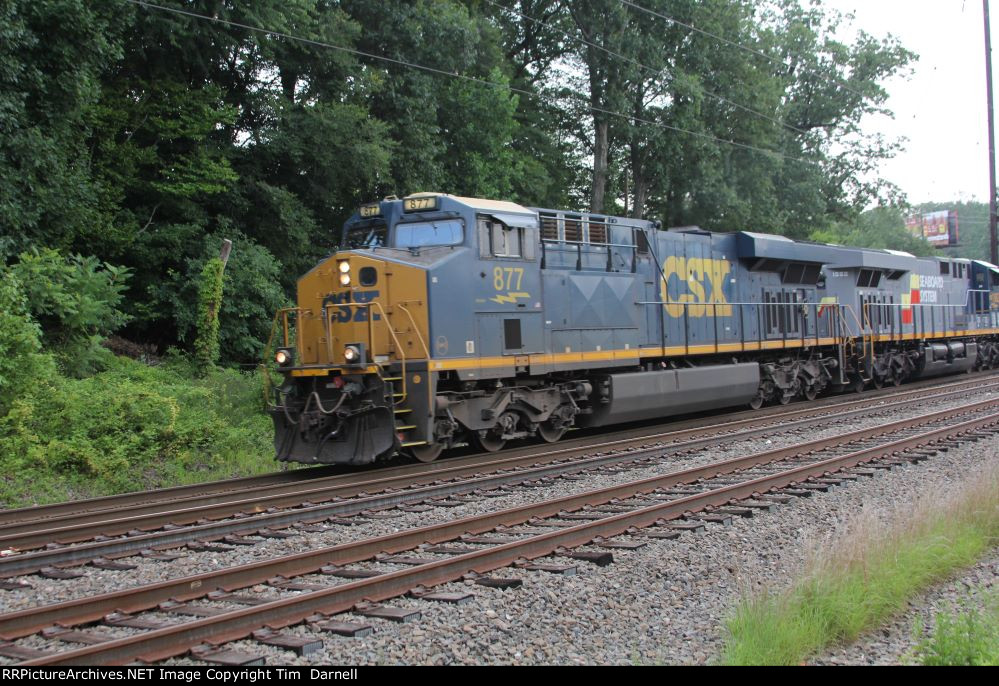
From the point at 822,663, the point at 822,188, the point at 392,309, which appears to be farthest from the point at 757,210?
the point at 822,663

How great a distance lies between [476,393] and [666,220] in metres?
24.2

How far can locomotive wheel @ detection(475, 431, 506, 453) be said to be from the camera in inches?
450

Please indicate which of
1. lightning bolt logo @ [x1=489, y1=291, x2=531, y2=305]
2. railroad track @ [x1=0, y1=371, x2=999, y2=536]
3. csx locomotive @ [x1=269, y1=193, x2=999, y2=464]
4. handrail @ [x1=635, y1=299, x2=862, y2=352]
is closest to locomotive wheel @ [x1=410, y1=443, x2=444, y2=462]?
csx locomotive @ [x1=269, y1=193, x2=999, y2=464]

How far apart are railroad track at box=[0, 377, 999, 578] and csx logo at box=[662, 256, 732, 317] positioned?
2864 millimetres

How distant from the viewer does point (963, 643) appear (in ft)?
12.8

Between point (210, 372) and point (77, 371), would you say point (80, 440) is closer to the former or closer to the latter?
point (77, 371)

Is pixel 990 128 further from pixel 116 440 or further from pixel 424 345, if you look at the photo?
pixel 116 440

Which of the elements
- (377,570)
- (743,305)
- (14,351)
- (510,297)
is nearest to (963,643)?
(377,570)

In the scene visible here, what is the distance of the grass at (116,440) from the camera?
32.2ft

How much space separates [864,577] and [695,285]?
10254mm

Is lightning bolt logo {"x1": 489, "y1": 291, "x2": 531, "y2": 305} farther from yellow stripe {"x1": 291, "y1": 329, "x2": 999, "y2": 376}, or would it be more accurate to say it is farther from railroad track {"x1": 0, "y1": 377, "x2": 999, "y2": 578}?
railroad track {"x1": 0, "y1": 377, "x2": 999, "y2": 578}

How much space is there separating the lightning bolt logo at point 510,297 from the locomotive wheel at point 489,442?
180 cm

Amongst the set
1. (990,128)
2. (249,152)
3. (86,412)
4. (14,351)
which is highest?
(990,128)

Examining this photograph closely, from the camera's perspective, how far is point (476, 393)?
1071 cm
